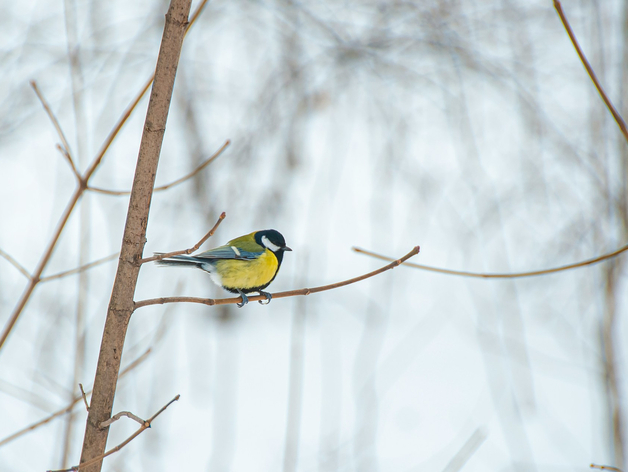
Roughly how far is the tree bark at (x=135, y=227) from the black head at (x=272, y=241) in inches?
53.5

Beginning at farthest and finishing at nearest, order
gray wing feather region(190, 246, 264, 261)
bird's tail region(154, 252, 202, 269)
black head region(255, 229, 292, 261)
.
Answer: black head region(255, 229, 292, 261) < gray wing feather region(190, 246, 264, 261) < bird's tail region(154, 252, 202, 269)

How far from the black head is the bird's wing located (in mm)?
94

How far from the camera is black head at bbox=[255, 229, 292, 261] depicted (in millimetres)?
2270

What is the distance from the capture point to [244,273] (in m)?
2.12

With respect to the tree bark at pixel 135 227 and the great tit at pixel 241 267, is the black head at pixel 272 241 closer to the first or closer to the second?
the great tit at pixel 241 267

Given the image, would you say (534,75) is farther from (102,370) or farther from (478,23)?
(102,370)

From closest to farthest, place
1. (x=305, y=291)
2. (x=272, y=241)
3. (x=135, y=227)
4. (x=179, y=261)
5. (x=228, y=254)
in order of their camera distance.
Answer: (x=135, y=227)
(x=305, y=291)
(x=179, y=261)
(x=228, y=254)
(x=272, y=241)

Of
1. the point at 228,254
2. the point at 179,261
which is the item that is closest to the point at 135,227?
the point at 179,261

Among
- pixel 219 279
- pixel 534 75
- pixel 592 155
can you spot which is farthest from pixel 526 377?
pixel 219 279

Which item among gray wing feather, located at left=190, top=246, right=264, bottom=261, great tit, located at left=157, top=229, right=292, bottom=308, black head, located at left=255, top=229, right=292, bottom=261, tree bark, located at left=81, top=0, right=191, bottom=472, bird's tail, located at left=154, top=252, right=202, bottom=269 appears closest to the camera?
tree bark, located at left=81, top=0, right=191, bottom=472

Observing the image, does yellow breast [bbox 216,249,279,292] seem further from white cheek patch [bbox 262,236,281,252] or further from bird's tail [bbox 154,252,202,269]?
bird's tail [bbox 154,252,202,269]

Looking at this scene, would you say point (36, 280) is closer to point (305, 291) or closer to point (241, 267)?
point (305, 291)

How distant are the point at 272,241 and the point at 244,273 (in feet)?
0.79

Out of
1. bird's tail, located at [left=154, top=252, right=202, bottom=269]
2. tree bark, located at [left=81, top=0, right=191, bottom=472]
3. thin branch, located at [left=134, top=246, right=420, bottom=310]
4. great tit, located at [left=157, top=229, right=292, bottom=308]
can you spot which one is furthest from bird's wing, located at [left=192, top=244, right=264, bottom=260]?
tree bark, located at [left=81, top=0, right=191, bottom=472]
